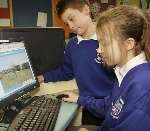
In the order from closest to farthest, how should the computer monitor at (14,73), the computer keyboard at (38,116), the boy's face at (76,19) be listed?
the computer keyboard at (38,116) → the computer monitor at (14,73) → the boy's face at (76,19)

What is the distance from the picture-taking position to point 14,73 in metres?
1.67

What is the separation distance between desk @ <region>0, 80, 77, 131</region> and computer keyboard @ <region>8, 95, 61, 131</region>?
28mm

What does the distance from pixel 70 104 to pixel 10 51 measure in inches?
17.5

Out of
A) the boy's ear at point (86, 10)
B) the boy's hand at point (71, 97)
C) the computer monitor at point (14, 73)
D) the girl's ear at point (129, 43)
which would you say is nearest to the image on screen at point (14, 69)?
the computer monitor at point (14, 73)

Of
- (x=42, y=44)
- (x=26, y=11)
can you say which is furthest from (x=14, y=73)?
(x=26, y=11)

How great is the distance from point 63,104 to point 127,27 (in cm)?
62

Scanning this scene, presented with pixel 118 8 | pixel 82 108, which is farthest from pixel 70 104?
pixel 118 8

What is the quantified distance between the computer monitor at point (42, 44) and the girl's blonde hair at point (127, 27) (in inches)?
31.4

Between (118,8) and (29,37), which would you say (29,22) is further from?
(118,8)

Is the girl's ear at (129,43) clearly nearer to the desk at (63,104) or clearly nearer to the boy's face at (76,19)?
the desk at (63,104)

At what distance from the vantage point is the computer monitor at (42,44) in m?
2.05

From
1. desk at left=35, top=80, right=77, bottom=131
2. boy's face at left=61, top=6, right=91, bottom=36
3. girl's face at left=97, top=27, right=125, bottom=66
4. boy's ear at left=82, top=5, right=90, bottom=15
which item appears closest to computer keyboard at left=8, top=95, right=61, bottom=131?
desk at left=35, top=80, right=77, bottom=131

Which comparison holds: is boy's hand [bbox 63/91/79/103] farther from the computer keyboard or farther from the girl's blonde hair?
the girl's blonde hair

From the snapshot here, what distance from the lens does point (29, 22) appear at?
4.11m
